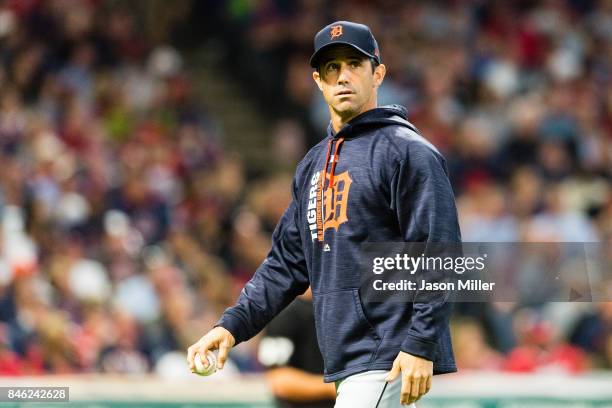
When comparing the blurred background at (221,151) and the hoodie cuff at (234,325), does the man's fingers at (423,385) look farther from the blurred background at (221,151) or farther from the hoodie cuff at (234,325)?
the blurred background at (221,151)

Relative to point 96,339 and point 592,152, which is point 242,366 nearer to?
point 96,339

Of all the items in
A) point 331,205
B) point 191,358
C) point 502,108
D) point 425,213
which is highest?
point 502,108

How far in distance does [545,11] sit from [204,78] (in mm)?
4258

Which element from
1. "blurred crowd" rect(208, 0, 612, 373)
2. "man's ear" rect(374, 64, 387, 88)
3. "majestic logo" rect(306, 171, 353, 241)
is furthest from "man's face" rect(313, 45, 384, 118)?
"blurred crowd" rect(208, 0, 612, 373)

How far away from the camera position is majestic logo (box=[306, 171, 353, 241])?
4.70 meters

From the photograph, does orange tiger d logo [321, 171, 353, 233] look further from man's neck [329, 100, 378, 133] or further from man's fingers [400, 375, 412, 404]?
man's fingers [400, 375, 412, 404]

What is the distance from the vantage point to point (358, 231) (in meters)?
4.65

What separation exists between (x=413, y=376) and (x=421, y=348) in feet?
0.33

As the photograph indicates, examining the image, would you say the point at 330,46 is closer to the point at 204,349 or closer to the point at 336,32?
the point at 336,32

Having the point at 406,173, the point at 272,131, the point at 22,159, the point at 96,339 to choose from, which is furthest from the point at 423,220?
the point at 272,131

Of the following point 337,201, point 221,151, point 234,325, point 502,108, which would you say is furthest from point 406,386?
point 502,108

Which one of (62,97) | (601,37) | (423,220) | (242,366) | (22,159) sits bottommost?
(423,220)

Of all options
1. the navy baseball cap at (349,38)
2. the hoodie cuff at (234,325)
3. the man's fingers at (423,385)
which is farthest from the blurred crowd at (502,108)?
the man's fingers at (423,385)

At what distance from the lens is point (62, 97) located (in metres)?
12.8
